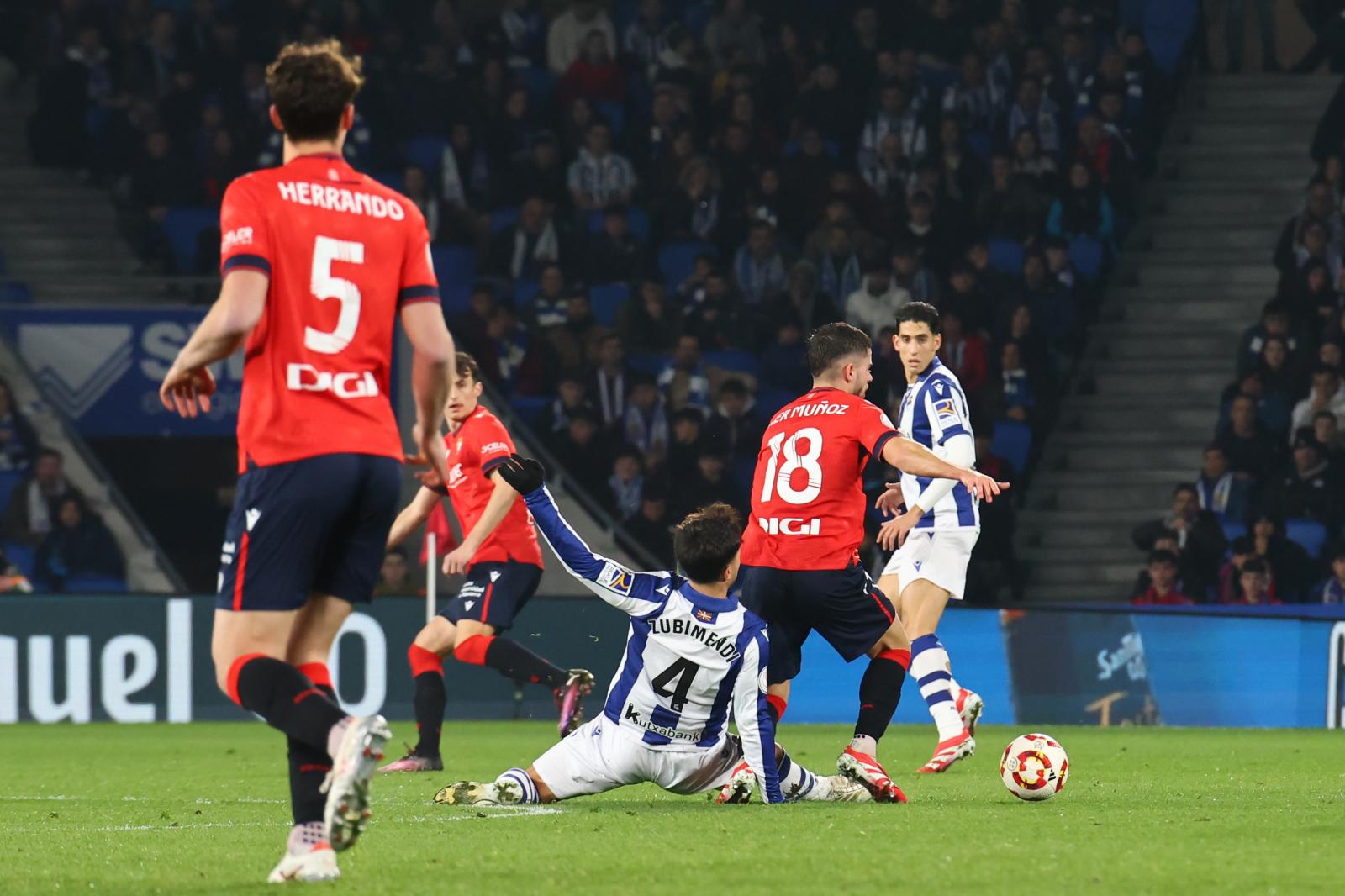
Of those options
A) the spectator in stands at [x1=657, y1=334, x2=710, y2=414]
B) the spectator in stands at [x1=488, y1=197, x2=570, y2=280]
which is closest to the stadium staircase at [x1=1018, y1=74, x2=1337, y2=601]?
the spectator in stands at [x1=657, y1=334, x2=710, y2=414]

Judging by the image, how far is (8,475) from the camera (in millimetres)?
15992

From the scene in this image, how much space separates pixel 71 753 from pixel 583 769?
5.14 meters

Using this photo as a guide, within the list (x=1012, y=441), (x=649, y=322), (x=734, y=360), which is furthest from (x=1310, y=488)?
(x=649, y=322)

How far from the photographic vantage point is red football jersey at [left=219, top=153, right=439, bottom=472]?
4875 mm

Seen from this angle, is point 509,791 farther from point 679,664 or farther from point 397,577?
point 397,577

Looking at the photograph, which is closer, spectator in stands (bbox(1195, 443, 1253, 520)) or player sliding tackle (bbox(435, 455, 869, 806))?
player sliding tackle (bbox(435, 455, 869, 806))

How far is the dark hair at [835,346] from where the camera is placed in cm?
786

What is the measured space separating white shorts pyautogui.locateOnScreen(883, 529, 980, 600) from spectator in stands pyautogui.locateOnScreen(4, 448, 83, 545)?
814 centimetres

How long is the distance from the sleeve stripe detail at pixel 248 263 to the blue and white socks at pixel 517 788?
265 centimetres

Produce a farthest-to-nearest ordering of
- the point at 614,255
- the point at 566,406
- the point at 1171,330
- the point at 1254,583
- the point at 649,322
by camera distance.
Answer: the point at 1171,330
the point at 614,255
the point at 649,322
the point at 566,406
the point at 1254,583

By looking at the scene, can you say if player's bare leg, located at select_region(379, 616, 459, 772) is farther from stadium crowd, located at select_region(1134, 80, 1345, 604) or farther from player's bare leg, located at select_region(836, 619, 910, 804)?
stadium crowd, located at select_region(1134, 80, 1345, 604)

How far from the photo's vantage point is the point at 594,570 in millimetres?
6855

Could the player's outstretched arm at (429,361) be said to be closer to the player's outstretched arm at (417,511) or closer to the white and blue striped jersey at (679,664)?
the white and blue striped jersey at (679,664)

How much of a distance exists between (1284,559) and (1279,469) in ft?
3.35
